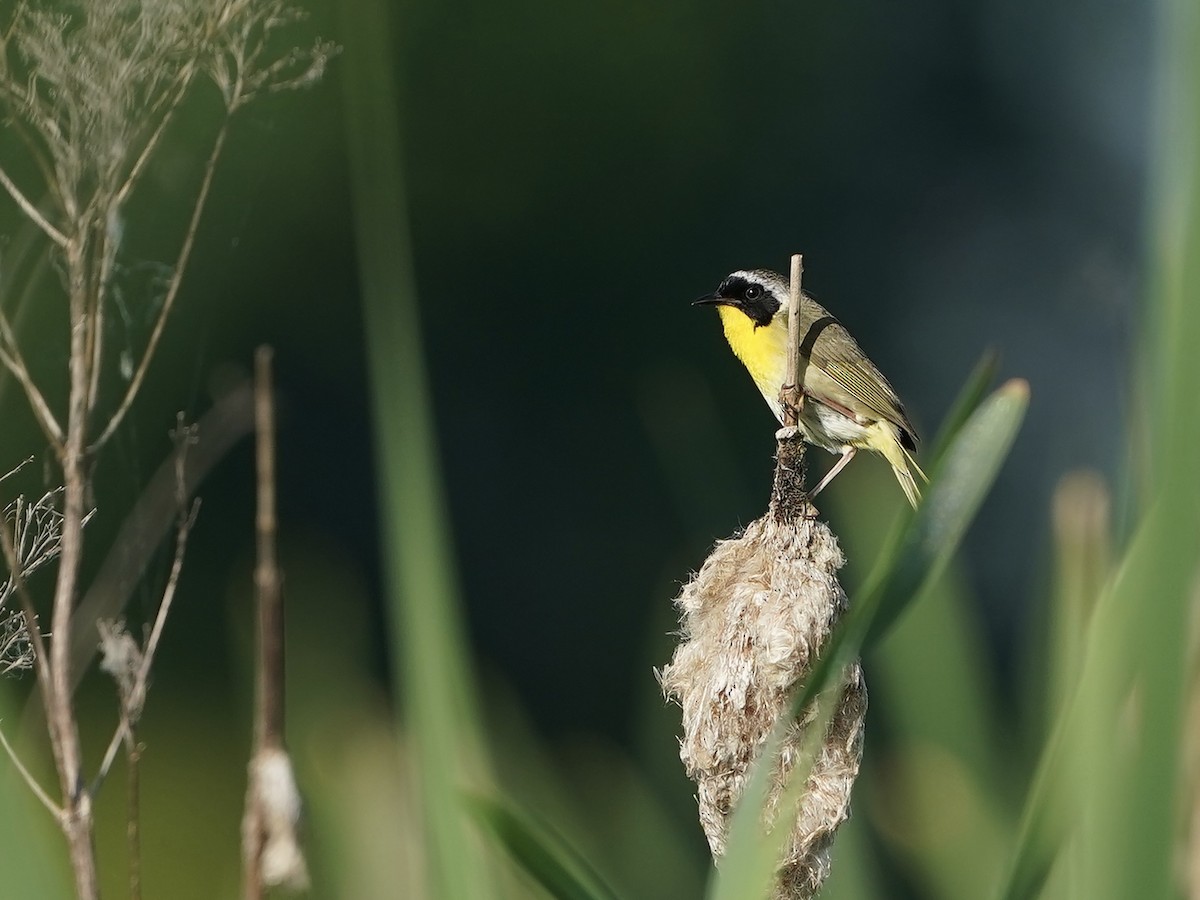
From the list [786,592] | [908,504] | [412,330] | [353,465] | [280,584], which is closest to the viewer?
[280,584]

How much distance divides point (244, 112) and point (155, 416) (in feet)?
23.3

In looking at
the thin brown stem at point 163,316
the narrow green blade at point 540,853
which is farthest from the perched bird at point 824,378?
the narrow green blade at point 540,853

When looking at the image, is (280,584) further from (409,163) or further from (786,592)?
(409,163)

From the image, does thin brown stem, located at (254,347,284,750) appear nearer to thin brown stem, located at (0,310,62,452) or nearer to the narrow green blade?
the narrow green blade

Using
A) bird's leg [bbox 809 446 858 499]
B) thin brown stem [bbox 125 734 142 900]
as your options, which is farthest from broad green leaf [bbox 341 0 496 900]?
bird's leg [bbox 809 446 858 499]

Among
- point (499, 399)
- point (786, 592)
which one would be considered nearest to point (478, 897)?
point (786, 592)

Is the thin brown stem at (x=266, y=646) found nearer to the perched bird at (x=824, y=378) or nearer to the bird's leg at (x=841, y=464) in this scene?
the bird's leg at (x=841, y=464)

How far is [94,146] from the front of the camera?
1.06 metres

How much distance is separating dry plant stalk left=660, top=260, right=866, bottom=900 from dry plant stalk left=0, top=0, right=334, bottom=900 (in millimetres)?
534

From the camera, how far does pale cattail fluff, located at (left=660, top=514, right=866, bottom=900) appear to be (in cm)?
139

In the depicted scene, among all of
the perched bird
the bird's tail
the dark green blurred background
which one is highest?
the perched bird

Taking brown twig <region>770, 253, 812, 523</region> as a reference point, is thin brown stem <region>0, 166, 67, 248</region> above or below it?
above

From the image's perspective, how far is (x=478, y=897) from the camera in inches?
39.8

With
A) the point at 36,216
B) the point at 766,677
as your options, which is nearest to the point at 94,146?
the point at 36,216
